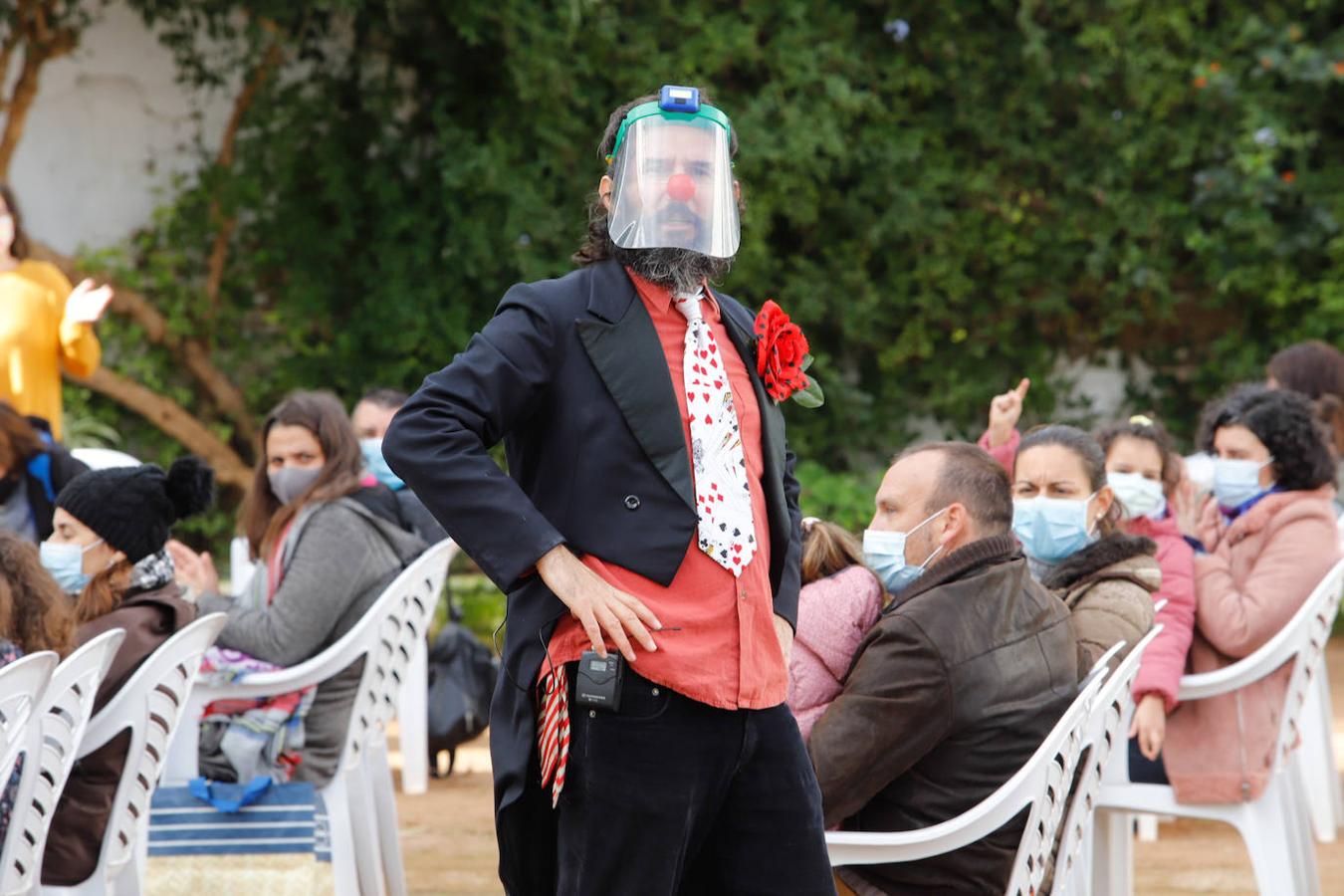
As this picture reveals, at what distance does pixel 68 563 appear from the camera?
3.41 meters

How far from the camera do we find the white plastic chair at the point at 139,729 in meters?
3.00

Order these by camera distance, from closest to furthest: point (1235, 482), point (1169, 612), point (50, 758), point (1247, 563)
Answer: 1. point (50, 758)
2. point (1169, 612)
3. point (1247, 563)
4. point (1235, 482)

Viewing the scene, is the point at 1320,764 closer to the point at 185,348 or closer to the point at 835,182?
the point at 835,182

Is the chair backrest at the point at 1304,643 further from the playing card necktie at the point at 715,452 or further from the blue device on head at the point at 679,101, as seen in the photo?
the blue device on head at the point at 679,101

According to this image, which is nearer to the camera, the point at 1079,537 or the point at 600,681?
the point at 600,681

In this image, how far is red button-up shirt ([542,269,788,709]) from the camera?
2.05 meters

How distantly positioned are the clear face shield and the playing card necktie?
4.0 inches

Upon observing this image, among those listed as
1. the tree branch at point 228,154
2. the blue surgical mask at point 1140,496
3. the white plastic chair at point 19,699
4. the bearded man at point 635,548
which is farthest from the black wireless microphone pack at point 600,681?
the tree branch at point 228,154

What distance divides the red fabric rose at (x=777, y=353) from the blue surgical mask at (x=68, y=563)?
1.74 m

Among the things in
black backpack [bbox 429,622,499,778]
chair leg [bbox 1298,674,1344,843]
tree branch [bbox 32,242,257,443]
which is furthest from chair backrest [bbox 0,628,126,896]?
tree branch [bbox 32,242,257,443]

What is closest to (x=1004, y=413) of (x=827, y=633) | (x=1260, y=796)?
(x=1260, y=796)

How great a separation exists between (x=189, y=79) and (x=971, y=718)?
6509mm

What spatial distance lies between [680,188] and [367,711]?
6.71 ft

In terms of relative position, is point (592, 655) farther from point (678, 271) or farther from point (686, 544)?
point (678, 271)
